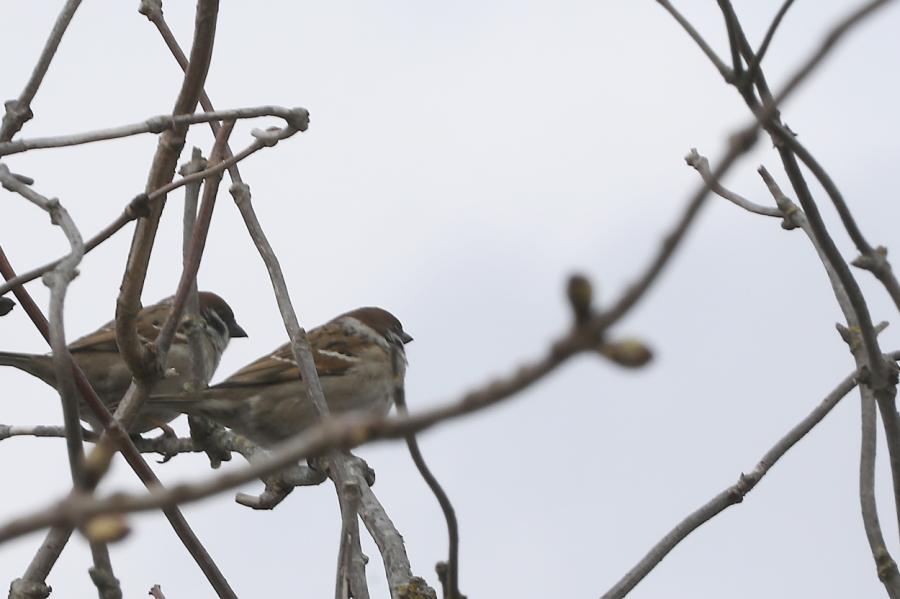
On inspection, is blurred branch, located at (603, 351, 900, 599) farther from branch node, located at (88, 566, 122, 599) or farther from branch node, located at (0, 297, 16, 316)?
branch node, located at (0, 297, 16, 316)

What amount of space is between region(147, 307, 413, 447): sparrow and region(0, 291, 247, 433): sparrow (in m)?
0.17

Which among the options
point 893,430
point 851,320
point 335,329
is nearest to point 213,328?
point 335,329

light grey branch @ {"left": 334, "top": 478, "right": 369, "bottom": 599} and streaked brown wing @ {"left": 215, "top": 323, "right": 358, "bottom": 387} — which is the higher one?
streaked brown wing @ {"left": 215, "top": 323, "right": 358, "bottom": 387}

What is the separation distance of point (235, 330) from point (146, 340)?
2056 mm

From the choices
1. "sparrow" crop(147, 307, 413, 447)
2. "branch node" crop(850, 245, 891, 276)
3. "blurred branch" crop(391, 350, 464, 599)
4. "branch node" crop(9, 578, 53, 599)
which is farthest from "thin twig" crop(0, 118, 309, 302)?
"sparrow" crop(147, 307, 413, 447)

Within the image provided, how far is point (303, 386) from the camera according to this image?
4621 mm

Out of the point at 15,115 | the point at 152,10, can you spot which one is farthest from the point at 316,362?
the point at 15,115

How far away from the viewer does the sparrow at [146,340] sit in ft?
14.6

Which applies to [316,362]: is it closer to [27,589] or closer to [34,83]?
[34,83]

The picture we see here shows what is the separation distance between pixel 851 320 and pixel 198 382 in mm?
2148

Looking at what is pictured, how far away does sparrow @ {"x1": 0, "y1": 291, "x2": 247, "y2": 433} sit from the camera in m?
4.46

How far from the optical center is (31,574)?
2.30 m

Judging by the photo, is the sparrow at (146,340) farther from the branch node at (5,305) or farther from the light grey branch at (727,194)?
the light grey branch at (727,194)

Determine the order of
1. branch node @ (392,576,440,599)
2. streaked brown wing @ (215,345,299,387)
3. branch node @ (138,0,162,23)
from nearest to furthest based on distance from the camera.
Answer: branch node @ (392,576,440,599)
branch node @ (138,0,162,23)
streaked brown wing @ (215,345,299,387)
